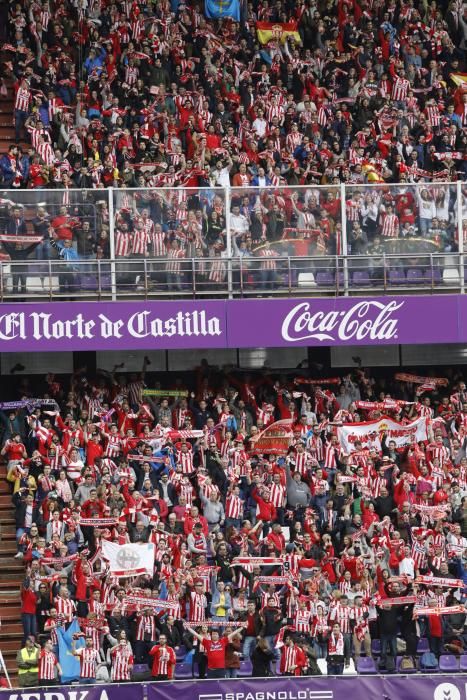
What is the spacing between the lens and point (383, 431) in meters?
31.5

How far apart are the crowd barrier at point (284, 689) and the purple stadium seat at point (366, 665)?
1.27 meters

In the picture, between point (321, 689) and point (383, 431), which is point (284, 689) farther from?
point (383, 431)

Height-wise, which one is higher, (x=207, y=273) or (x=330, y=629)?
(x=207, y=273)

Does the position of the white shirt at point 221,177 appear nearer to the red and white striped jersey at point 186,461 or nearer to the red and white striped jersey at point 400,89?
the red and white striped jersey at point 400,89

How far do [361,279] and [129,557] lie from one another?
743 centimetres

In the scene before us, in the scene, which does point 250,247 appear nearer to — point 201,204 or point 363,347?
point 201,204

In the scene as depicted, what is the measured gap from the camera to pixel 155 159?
33594mm

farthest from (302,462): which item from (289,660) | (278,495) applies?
(289,660)

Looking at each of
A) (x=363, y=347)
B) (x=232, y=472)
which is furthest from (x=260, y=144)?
(x=232, y=472)

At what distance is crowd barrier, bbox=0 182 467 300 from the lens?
31.3m

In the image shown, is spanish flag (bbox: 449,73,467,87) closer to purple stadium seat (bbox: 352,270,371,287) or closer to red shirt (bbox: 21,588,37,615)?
purple stadium seat (bbox: 352,270,371,287)

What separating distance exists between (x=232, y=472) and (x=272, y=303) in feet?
11.7

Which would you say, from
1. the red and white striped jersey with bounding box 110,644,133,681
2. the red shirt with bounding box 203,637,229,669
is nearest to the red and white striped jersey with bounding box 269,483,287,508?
the red shirt with bounding box 203,637,229,669

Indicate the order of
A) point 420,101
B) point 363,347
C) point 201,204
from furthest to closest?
1. point 420,101
2. point 363,347
3. point 201,204
